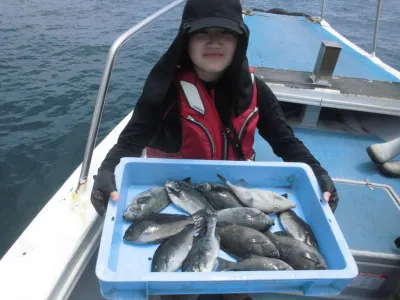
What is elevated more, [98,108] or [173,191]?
[98,108]

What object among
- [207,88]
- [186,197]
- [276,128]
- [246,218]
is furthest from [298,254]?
[207,88]

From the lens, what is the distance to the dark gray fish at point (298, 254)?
165cm

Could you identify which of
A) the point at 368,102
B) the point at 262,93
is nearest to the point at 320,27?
the point at 368,102

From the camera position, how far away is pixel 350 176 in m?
3.44

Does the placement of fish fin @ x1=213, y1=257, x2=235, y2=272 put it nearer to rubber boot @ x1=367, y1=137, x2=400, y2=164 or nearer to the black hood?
the black hood

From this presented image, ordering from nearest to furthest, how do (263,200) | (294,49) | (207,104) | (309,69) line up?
(263,200) < (207,104) < (309,69) < (294,49)

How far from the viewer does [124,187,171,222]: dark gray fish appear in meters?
1.90

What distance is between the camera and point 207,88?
8.09 feet

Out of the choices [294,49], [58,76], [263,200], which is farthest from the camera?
[58,76]

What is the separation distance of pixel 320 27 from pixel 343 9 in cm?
1158

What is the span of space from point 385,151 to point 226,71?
2088 mm

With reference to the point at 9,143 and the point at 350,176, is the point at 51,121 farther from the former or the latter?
the point at 350,176

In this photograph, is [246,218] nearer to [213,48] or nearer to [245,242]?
[245,242]

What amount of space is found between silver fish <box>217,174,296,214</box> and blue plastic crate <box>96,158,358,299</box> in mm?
101
